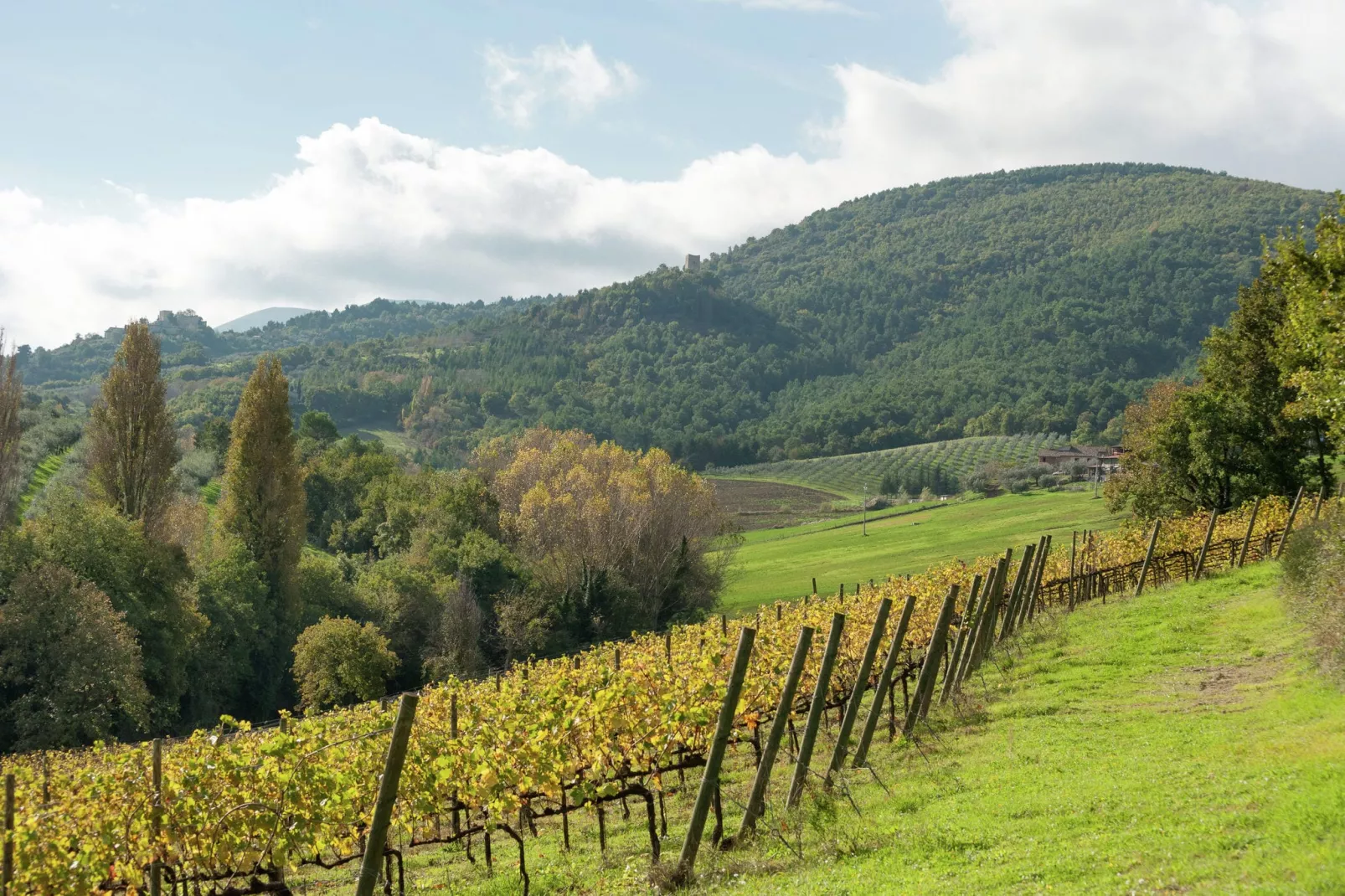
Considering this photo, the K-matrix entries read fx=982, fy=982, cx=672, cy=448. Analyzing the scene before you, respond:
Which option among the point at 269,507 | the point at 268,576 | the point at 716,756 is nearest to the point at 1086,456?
the point at 269,507

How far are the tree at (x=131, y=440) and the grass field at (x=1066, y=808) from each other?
32555 millimetres

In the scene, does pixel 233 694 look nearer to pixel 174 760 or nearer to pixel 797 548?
pixel 174 760

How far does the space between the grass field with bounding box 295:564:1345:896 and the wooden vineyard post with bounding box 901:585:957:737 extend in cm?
48

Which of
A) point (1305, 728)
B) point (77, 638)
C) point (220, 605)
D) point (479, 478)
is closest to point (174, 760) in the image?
point (1305, 728)

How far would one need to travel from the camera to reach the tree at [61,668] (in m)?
29.5

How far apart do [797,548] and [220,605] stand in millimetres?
53263

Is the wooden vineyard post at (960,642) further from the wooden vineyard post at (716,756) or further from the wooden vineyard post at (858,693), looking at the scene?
the wooden vineyard post at (716,756)

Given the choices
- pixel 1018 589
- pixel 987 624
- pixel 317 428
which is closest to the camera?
pixel 987 624

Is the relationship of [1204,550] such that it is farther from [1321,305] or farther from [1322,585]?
[1322,585]

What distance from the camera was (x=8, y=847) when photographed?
7297 millimetres

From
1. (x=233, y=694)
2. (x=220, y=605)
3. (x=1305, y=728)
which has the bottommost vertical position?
(x=233, y=694)

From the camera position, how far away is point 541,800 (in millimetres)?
15086

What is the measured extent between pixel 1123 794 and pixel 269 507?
4123 cm

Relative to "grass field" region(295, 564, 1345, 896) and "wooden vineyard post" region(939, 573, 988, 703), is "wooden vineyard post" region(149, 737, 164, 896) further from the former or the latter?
"wooden vineyard post" region(939, 573, 988, 703)
